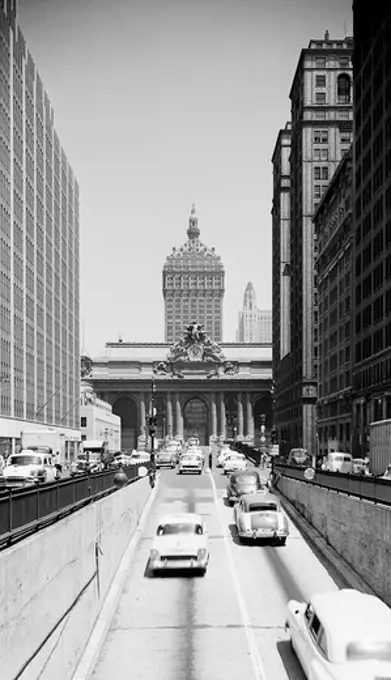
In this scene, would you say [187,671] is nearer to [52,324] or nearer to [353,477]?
[353,477]

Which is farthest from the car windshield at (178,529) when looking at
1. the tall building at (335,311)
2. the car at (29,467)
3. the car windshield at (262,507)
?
the tall building at (335,311)

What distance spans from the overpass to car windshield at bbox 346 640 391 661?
4.44 m

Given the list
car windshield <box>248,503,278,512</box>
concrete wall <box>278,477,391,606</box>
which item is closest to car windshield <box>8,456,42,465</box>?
concrete wall <box>278,477,391,606</box>

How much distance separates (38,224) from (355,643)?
90597 millimetres

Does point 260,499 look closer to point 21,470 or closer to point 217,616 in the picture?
point 217,616

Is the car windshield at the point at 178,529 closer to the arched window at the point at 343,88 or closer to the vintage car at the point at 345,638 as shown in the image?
the vintage car at the point at 345,638

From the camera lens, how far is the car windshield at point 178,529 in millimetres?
30422

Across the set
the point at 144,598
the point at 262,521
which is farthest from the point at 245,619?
the point at 262,521

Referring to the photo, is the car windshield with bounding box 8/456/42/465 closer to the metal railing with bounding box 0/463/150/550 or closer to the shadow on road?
the metal railing with bounding box 0/463/150/550

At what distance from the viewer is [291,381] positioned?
14612 cm

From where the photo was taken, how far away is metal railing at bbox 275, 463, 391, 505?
25.7 m

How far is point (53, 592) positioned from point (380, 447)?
31.0m

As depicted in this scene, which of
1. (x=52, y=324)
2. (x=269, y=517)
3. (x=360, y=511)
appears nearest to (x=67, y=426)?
(x=52, y=324)

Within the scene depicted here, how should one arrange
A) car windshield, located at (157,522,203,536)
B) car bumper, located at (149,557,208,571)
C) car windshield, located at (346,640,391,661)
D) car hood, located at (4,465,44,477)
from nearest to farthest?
1. car windshield, located at (346,640,391,661)
2. car bumper, located at (149,557,208,571)
3. car windshield, located at (157,522,203,536)
4. car hood, located at (4,465,44,477)
